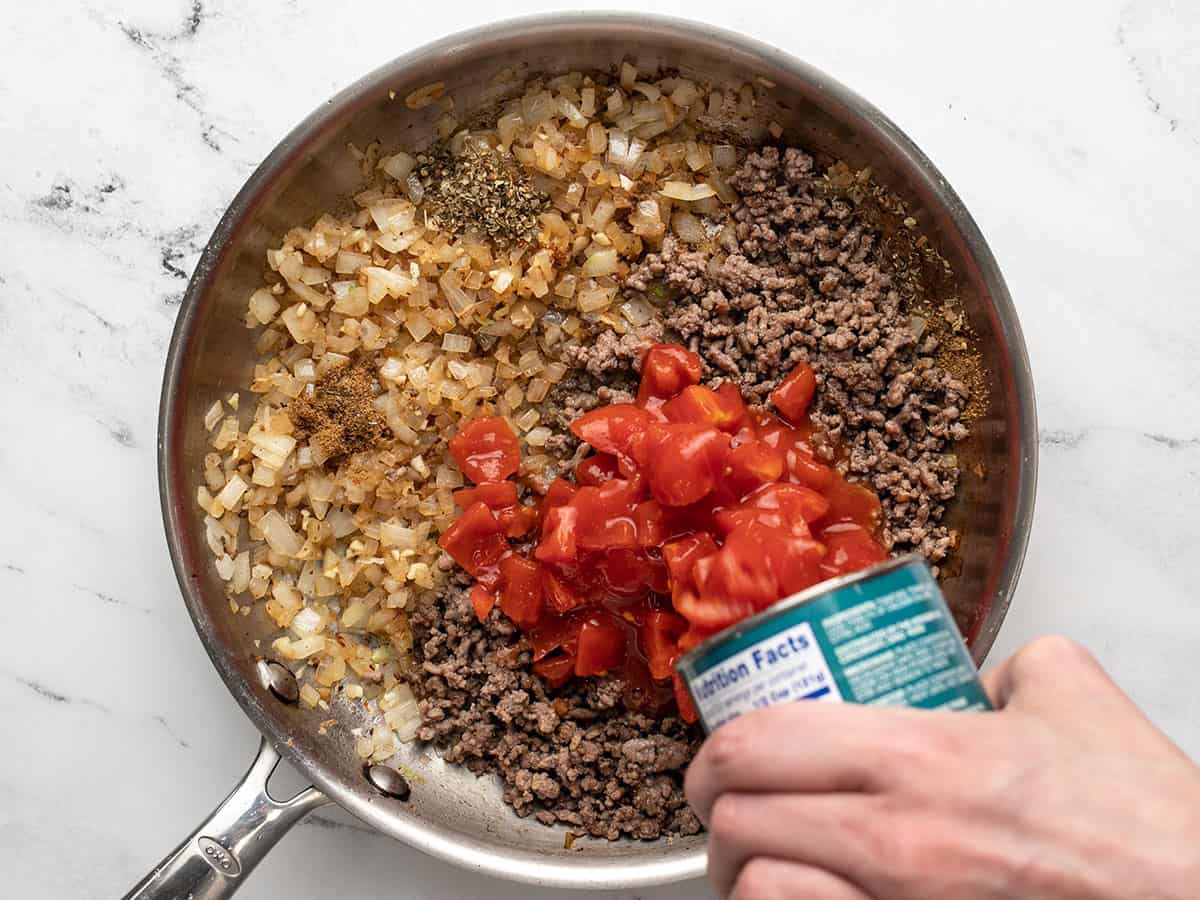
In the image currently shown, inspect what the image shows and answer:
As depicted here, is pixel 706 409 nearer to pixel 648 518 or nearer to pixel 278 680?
pixel 648 518

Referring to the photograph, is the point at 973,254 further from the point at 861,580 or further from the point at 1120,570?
the point at 861,580

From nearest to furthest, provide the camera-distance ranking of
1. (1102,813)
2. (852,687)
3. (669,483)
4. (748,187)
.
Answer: (1102,813), (852,687), (669,483), (748,187)

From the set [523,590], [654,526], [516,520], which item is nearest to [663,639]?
[654,526]

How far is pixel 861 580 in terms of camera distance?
1.47 meters

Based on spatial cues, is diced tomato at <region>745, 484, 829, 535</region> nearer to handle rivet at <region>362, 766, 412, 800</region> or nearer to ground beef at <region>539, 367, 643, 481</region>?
ground beef at <region>539, 367, 643, 481</region>

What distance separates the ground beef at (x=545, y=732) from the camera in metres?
2.50

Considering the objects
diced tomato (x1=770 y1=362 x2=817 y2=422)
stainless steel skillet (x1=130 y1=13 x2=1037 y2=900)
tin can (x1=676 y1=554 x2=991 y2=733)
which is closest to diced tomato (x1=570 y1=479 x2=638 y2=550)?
diced tomato (x1=770 y1=362 x2=817 y2=422)

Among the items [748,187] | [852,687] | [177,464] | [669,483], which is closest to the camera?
[852,687]

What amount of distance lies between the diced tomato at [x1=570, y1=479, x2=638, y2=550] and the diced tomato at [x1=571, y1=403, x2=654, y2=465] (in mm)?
105

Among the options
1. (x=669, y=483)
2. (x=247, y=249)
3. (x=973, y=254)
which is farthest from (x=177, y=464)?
(x=973, y=254)

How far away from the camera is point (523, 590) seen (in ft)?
8.17

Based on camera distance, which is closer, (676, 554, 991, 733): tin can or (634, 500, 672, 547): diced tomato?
(676, 554, 991, 733): tin can

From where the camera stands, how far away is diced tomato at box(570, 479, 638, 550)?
7.64 feet

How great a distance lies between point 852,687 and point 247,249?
1768mm
